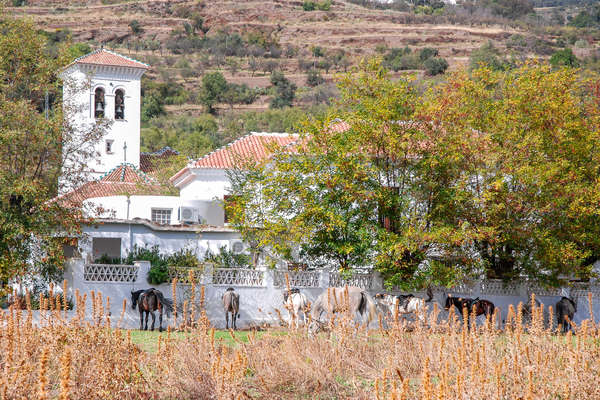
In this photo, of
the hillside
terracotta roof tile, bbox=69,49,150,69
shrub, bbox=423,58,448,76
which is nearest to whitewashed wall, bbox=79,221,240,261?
terracotta roof tile, bbox=69,49,150,69

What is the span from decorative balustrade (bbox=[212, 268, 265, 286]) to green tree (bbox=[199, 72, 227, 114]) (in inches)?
2625

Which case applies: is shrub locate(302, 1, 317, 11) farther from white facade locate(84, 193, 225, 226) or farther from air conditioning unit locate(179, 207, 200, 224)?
air conditioning unit locate(179, 207, 200, 224)

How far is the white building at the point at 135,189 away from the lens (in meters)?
23.8

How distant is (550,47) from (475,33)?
39.6 feet

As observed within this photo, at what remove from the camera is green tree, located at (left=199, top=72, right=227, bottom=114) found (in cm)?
8756

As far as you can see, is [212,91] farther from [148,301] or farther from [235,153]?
[148,301]

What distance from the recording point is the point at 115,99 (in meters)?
49.7

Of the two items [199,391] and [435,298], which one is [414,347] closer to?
[199,391]

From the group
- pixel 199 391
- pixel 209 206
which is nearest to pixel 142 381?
pixel 199 391

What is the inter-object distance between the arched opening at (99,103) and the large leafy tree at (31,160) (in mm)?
25317

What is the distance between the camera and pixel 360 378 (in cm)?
952

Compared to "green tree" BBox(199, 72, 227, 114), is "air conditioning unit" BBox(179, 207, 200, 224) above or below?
below

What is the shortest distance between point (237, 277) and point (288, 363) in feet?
41.7

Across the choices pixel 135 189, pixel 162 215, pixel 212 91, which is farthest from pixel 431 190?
pixel 212 91
